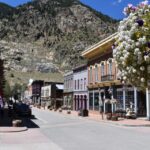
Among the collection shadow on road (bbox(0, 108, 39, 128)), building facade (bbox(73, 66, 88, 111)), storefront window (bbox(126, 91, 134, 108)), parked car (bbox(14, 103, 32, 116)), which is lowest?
shadow on road (bbox(0, 108, 39, 128))

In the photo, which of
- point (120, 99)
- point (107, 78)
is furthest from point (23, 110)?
point (120, 99)

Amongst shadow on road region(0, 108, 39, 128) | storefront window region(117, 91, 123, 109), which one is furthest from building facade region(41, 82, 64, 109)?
storefront window region(117, 91, 123, 109)

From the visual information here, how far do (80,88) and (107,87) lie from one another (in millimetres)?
16900

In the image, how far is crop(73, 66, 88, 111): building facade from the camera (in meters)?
68.4

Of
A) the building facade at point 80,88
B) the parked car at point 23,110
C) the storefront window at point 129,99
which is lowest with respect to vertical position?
the parked car at point 23,110

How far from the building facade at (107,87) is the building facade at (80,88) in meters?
3.54

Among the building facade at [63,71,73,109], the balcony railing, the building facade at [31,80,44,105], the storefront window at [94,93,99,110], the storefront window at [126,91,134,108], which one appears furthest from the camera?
the building facade at [31,80,44,105]

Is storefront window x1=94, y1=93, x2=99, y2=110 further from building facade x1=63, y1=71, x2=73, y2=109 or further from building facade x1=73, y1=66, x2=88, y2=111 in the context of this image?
building facade x1=63, y1=71, x2=73, y2=109

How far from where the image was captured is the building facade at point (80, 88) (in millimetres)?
68375

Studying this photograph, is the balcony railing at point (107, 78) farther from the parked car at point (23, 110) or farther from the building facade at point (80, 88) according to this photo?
the building facade at point (80, 88)

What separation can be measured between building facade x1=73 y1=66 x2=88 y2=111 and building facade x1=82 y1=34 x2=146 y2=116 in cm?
354

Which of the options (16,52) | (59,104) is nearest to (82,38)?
(16,52)

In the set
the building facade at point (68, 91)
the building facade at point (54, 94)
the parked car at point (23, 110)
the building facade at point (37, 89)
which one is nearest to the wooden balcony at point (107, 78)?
the parked car at point (23, 110)

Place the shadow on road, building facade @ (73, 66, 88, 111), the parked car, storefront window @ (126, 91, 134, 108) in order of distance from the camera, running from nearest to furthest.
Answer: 1. the shadow on road
2. storefront window @ (126, 91, 134, 108)
3. the parked car
4. building facade @ (73, 66, 88, 111)
